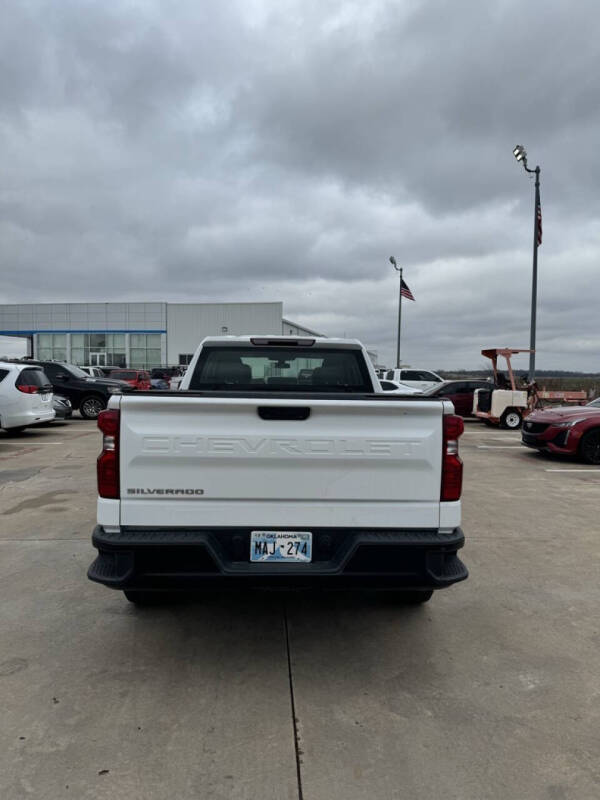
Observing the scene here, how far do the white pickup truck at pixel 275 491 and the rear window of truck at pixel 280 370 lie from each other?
6.00ft

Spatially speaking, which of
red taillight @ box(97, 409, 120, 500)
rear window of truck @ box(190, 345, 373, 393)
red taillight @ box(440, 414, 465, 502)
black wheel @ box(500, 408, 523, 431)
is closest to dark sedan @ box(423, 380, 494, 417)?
black wheel @ box(500, 408, 523, 431)

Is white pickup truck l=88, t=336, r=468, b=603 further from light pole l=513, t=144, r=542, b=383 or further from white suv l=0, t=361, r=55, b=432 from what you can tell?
light pole l=513, t=144, r=542, b=383

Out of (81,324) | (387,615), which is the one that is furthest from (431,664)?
(81,324)

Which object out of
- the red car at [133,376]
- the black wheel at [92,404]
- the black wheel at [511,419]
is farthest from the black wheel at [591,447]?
the red car at [133,376]

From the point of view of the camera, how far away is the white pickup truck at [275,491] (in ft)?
9.26

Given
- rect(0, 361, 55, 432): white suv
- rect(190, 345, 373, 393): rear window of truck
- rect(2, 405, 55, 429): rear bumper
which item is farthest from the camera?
rect(2, 405, 55, 429): rear bumper

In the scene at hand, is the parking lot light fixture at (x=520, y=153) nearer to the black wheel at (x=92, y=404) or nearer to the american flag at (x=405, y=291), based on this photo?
the american flag at (x=405, y=291)

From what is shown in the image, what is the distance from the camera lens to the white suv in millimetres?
11453

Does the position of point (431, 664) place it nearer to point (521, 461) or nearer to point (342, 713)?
point (342, 713)

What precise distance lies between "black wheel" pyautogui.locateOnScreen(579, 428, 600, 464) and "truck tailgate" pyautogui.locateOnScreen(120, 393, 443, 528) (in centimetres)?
855

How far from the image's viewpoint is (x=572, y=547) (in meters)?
5.31

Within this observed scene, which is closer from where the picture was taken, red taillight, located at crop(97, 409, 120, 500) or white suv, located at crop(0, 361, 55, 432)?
red taillight, located at crop(97, 409, 120, 500)

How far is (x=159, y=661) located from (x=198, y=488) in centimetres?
112

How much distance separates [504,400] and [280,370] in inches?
524
